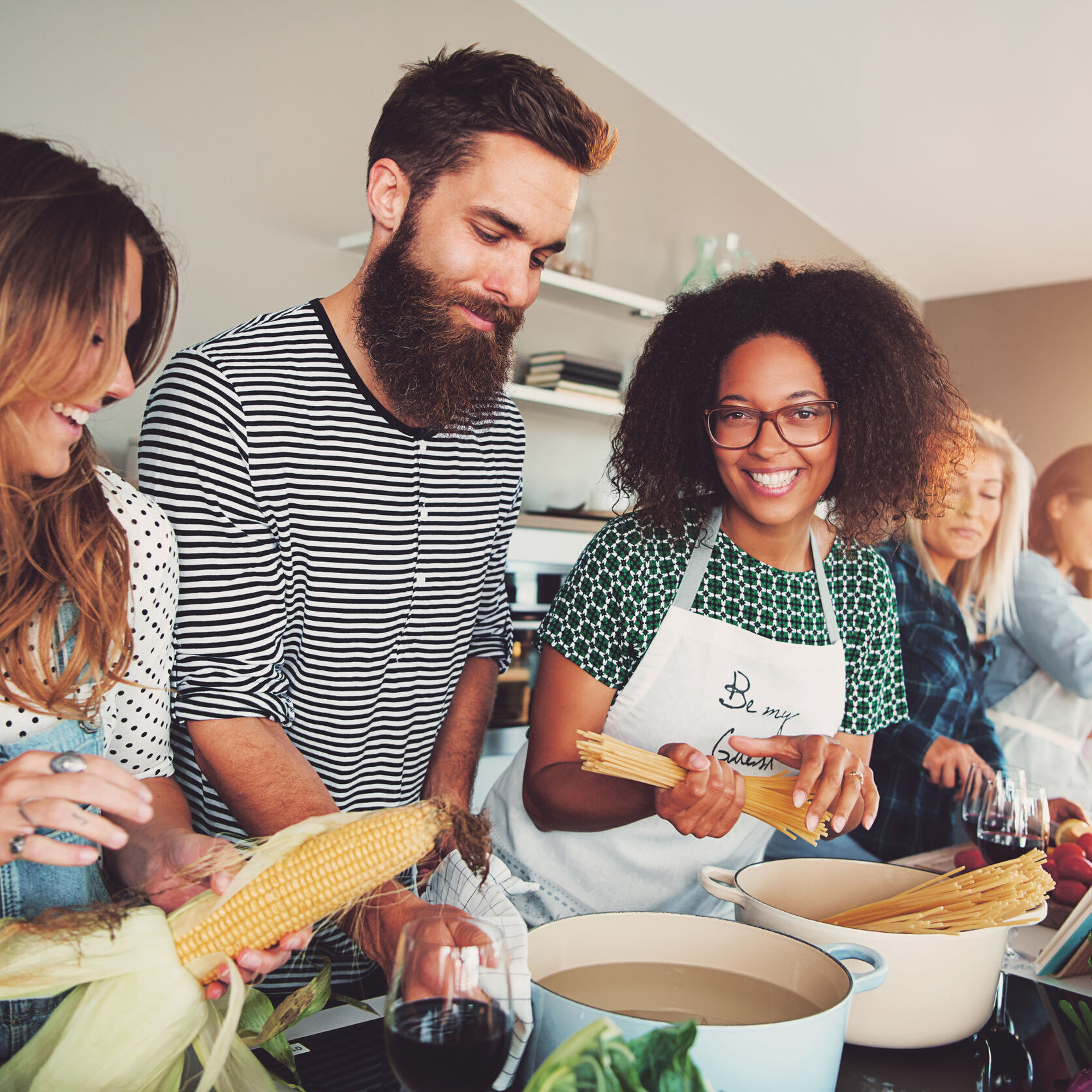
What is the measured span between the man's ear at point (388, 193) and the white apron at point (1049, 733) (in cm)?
215

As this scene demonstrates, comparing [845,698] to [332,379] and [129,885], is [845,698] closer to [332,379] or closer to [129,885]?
[332,379]

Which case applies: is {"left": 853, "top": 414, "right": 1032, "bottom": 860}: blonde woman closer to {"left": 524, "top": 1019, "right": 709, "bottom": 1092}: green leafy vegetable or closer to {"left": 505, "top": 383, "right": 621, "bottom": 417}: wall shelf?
{"left": 505, "top": 383, "right": 621, "bottom": 417}: wall shelf

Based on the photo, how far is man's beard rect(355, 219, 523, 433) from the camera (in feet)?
4.10

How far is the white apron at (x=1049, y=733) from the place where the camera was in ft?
8.65

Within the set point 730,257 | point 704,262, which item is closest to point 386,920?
point 704,262

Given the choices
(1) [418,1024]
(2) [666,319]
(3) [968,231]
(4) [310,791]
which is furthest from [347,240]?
(3) [968,231]

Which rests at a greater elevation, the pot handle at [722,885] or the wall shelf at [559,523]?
the wall shelf at [559,523]

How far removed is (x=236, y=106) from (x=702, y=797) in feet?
7.65

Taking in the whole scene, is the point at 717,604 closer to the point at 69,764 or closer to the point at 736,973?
the point at 736,973

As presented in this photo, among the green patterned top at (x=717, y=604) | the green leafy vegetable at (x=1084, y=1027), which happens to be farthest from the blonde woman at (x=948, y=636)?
the green leafy vegetable at (x=1084, y=1027)

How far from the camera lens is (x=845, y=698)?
5.07 ft

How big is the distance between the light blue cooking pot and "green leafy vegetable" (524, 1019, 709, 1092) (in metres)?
0.03

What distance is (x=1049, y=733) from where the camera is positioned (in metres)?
2.68

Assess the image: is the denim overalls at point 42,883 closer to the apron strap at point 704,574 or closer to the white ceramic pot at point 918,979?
the white ceramic pot at point 918,979
